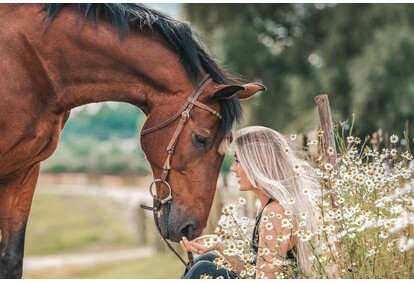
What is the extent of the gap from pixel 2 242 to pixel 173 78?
5.56 feet

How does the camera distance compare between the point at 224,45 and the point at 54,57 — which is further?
the point at 224,45

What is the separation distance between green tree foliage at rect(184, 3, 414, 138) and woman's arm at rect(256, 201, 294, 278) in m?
10.0

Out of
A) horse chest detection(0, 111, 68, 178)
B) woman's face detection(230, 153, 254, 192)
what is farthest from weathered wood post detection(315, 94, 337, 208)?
horse chest detection(0, 111, 68, 178)

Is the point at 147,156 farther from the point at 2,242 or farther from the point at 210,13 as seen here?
the point at 210,13

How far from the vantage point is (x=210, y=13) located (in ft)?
64.3

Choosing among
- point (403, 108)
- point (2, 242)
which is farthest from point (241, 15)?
point (2, 242)

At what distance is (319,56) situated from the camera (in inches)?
696

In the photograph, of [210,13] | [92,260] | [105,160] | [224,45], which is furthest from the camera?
[105,160]

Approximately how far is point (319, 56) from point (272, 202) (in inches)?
556

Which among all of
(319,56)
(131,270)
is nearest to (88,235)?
(131,270)

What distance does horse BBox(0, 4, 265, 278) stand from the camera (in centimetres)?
402

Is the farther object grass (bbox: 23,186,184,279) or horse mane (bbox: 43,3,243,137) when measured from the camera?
grass (bbox: 23,186,184,279)

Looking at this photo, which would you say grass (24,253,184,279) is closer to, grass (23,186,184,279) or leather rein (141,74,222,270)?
grass (23,186,184,279)

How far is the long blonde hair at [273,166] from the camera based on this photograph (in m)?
3.99
